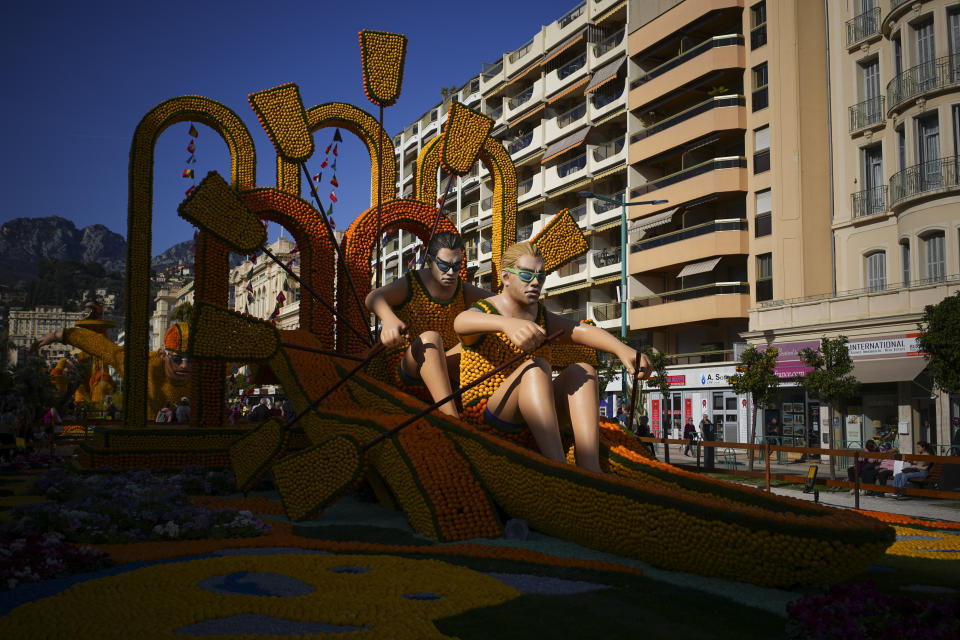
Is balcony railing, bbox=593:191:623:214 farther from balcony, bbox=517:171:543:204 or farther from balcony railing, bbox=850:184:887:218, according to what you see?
balcony railing, bbox=850:184:887:218

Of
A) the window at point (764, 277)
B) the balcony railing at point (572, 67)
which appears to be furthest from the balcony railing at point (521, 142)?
the window at point (764, 277)

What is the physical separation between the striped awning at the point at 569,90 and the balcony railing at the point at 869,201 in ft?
55.4

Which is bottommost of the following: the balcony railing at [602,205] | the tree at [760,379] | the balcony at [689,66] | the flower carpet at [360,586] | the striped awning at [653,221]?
the flower carpet at [360,586]

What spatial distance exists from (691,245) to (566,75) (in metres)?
13.8

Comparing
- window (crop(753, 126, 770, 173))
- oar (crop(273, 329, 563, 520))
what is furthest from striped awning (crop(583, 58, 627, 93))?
oar (crop(273, 329, 563, 520))

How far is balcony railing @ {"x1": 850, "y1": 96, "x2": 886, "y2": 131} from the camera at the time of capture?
24109 mm

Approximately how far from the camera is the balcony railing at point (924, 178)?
21.0 metres

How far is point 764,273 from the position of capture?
28906mm

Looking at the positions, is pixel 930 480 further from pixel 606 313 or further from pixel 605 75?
pixel 605 75

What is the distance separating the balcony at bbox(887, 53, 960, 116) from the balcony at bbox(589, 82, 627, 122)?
14245 millimetres

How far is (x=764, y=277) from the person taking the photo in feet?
94.4

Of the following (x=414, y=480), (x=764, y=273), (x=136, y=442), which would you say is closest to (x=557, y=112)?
(x=764, y=273)

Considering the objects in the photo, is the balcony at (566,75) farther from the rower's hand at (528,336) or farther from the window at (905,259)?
the rower's hand at (528,336)

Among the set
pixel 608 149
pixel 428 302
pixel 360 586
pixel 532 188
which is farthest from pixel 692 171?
pixel 360 586
